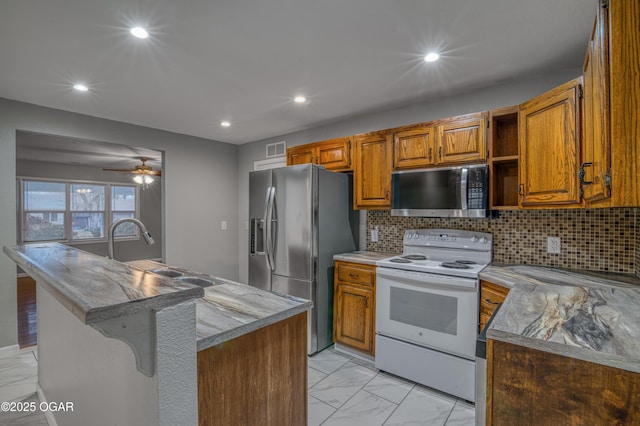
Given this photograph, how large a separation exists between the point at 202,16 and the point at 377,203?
2035mm

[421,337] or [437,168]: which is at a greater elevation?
[437,168]

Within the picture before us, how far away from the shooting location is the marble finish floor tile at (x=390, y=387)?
7.58 feet

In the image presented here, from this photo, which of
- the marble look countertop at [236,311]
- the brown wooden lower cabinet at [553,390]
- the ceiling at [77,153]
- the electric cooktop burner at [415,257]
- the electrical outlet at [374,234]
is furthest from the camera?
the ceiling at [77,153]

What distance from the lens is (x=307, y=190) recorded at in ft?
9.71

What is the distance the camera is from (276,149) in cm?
439

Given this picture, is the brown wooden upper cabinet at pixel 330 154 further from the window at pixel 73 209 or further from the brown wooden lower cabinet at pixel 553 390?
the window at pixel 73 209

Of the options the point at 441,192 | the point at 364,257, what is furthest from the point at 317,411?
the point at 441,192

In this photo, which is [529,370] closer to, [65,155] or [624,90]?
[624,90]

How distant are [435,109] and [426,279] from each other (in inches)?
63.7

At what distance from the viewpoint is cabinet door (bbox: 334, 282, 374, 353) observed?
280 centimetres

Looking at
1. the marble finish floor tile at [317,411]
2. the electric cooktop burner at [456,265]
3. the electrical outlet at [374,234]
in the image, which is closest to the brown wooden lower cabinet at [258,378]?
the marble finish floor tile at [317,411]

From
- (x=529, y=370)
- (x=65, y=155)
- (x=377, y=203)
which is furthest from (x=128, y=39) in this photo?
(x=65, y=155)

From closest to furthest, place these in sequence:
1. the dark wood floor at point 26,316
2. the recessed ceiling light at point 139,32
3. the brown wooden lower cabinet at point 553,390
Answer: the brown wooden lower cabinet at point 553,390, the recessed ceiling light at point 139,32, the dark wood floor at point 26,316

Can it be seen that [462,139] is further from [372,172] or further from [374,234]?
[374,234]
